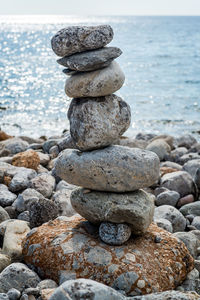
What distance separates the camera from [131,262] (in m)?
5.38

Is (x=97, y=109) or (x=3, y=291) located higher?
(x=97, y=109)

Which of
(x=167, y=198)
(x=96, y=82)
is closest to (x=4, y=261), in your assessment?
(x=96, y=82)

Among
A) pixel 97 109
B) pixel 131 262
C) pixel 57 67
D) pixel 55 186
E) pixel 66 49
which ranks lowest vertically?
pixel 57 67

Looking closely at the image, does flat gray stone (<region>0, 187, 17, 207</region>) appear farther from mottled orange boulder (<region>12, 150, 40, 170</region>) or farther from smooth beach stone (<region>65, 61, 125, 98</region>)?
smooth beach stone (<region>65, 61, 125, 98</region>)

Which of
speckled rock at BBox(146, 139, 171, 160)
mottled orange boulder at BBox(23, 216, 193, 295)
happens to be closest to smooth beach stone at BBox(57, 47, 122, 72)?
mottled orange boulder at BBox(23, 216, 193, 295)

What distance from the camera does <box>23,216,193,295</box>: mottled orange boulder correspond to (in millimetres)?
5262

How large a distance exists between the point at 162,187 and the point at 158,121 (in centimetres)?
1091

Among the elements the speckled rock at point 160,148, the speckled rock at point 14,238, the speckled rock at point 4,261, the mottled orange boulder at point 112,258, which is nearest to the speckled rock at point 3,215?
the speckled rock at point 14,238

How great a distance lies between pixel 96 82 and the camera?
562 cm

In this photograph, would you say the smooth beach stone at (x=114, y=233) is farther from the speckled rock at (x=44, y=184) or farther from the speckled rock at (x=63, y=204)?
the speckled rock at (x=44, y=184)

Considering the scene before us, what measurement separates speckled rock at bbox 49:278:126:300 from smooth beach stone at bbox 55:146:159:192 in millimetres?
1802

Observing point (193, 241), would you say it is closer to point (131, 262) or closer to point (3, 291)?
point (131, 262)

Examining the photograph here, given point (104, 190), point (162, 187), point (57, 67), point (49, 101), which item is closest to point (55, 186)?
point (162, 187)

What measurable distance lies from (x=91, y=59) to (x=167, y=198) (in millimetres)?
3761
